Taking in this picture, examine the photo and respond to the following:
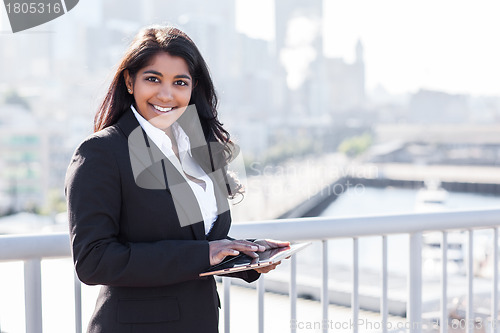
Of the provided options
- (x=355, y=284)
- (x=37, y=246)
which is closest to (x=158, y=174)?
(x=37, y=246)

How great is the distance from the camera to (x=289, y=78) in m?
49.2

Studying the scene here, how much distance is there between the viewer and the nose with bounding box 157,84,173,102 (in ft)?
3.37

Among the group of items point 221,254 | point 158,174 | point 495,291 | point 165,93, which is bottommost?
point 495,291

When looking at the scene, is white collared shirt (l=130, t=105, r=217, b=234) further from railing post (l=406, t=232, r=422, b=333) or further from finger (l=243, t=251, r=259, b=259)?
railing post (l=406, t=232, r=422, b=333)

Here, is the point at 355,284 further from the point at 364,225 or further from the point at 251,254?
the point at 251,254

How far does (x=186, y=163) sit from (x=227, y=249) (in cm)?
26

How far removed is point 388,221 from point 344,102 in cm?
4946

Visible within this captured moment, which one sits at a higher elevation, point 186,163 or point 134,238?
point 186,163

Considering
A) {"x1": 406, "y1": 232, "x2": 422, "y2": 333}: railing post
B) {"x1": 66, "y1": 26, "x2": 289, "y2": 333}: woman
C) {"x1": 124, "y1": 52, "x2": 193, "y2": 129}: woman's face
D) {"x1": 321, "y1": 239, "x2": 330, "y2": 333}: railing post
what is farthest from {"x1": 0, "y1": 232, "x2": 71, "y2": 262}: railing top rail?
{"x1": 406, "y1": 232, "x2": 422, "y2": 333}: railing post

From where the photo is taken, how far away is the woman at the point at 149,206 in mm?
908

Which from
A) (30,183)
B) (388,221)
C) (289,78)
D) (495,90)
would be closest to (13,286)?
(388,221)

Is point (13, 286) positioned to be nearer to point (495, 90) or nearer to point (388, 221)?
point (388, 221)

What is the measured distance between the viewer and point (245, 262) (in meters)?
0.95

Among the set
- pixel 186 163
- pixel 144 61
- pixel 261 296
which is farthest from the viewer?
pixel 261 296
